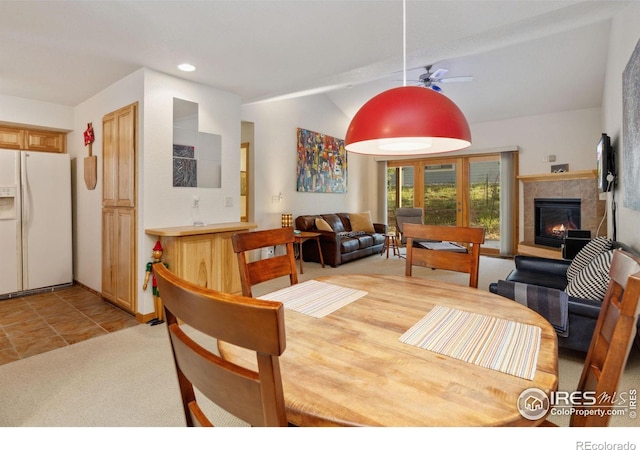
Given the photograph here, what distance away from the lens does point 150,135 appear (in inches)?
120

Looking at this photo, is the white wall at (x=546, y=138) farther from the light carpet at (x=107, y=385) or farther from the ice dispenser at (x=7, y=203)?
the ice dispenser at (x=7, y=203)

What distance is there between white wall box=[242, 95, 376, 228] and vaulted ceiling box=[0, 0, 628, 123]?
1.18 meters

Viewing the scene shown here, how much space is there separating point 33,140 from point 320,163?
439 cm

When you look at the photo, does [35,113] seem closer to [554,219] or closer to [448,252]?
[448,252]

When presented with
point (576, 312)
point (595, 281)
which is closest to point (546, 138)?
point (595, 281)

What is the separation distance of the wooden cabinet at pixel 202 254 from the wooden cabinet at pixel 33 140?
Result: 264 cm

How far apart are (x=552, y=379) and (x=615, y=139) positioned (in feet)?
12.6

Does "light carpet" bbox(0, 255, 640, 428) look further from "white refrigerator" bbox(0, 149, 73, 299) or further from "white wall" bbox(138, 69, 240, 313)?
"white refrigerator" bbox(0, 149, 73, 299)

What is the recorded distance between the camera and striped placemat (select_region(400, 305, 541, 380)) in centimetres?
87

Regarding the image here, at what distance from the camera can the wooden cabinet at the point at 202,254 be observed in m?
2.93

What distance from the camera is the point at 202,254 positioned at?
3.11 meters

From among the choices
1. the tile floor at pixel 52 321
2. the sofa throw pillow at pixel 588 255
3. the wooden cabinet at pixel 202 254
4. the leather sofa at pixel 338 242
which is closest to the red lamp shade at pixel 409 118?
the wooden cabinet at pixel 202 254

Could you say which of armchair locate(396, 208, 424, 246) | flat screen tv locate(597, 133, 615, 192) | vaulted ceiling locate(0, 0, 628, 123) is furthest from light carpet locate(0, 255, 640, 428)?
armchair locate(396, 208, 424, 246)
